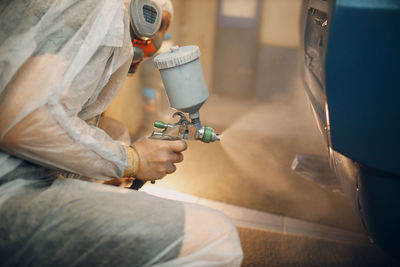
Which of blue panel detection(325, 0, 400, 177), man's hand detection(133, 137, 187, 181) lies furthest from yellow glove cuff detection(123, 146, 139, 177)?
blue panel detection(325, 0, 400, 177)

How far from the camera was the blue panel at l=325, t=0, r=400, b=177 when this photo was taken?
72 centimetres

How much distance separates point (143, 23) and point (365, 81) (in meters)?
0.78

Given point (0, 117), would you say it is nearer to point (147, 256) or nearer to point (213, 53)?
point (147, 256)

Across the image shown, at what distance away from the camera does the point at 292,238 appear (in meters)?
1.51

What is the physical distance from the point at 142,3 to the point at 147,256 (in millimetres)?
859

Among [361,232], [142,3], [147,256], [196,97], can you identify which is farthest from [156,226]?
[361,232]

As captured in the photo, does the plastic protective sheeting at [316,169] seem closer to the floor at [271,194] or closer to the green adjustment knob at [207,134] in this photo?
the floor at [271,194]

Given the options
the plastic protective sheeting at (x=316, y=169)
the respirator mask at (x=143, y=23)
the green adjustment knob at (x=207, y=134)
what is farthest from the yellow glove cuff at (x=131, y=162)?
the plastic protective sheeting at (x=316, y=169)

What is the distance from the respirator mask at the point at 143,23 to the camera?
3.78 ft

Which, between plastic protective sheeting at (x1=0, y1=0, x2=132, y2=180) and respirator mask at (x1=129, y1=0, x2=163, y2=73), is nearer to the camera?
plastic protective sheeting at (x1=0, y1=0, x2=132, y2=180)

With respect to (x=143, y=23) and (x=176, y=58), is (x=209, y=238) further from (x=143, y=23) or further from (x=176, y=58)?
(x=143, y=23)

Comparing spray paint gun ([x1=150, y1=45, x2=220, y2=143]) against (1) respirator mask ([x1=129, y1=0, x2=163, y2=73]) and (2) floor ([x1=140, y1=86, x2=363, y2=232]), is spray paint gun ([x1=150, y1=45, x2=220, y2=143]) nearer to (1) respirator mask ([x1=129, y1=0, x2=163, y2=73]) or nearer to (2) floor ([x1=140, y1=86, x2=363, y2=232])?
(1) respirator mask ([x1=129, y1=0, x2=163, y2=73])

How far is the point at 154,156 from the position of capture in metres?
1.11

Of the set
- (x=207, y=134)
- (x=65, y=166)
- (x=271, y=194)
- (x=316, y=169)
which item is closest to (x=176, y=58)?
(x=207, y=134)
